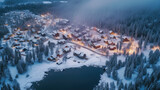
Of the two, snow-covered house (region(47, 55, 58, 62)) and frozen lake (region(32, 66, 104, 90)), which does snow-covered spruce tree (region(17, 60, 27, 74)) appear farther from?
snow-covered house (region(47, 55, 58, 62))

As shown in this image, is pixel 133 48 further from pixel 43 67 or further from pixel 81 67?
pixel 43 67

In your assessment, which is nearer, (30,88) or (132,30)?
(30,88)

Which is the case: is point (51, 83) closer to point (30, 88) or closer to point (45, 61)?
point (30, 88)

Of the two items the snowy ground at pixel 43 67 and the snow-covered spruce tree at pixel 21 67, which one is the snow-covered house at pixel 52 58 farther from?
the snow-covered spruce tree at pixel 21 67

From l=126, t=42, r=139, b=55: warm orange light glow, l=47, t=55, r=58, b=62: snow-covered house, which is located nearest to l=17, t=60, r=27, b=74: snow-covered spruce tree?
l=47, t=55, r=58, b=62: snow-covered house

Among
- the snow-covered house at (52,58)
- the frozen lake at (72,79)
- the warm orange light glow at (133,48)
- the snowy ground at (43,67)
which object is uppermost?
the warm orange light glow at (133,48)

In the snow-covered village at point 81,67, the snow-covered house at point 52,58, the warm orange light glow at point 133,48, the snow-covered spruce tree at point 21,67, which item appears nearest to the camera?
the snow-covered village at point 81,67

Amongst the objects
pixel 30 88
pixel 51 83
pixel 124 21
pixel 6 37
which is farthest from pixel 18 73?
pixel 124 21

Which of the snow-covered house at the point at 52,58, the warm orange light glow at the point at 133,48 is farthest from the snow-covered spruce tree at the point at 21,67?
the warm orange light glow at the point at 133,48

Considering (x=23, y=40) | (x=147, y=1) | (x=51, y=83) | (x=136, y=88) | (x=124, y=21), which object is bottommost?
(x=51, y=83)

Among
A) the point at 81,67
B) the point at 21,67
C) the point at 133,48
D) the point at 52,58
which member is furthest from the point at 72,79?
the point at 133,48

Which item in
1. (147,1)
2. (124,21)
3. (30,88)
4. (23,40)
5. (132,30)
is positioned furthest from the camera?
(147,1)
